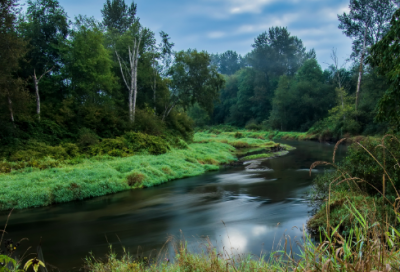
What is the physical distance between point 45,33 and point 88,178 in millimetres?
15754

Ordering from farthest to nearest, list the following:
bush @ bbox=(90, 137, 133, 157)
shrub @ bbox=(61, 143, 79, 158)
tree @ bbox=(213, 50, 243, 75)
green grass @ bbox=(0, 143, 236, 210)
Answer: tree @ bbox=(213, 50, 243, 75) < bush @ bbox=(90, 137, 133, 157) < shrub @ bbox=(61, 143, 79, 158) < green grass @ bbox=(0, 143, 236, 210)

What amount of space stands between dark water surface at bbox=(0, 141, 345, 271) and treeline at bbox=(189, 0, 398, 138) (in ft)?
16.6

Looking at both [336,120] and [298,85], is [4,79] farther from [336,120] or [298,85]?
[298,85]

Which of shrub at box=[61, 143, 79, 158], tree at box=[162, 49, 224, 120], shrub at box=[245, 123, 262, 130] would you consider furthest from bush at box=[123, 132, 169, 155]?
shrub at box=[245, 123, 262, 130]

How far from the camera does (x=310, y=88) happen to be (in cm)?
5012

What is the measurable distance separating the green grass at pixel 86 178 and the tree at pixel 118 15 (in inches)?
1014

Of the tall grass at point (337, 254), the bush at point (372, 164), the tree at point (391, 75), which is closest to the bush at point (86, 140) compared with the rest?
the tall grass at point (337, 254)

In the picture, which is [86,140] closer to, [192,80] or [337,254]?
[192,80]

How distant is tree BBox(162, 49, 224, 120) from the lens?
29.7 metres

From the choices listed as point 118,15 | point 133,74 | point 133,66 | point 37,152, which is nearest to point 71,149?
point 37,152

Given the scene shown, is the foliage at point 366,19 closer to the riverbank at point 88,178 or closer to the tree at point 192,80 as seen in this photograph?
the tree at point 192,80

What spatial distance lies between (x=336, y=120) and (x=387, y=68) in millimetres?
27150

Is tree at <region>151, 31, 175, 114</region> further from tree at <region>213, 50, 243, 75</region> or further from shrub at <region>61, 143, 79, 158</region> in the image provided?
tree at <region>213, 50, 243, 75</region>

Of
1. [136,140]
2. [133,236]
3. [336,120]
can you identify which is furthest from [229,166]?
[336,120]
